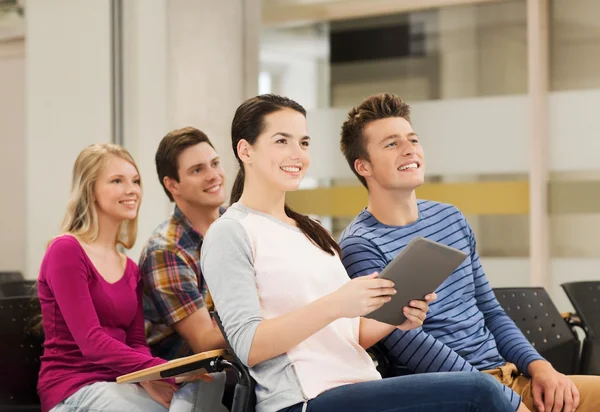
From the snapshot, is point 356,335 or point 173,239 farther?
point 173,239

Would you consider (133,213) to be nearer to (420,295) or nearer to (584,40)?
(420,295)

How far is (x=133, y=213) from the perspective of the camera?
3.18 metres

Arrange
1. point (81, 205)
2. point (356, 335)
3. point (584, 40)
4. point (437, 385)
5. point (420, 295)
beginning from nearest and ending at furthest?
point (437, 385) < point (420, 295) < point (356, 335) < point (81, 205) < point (584, 40)

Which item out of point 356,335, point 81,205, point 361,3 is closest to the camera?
point 356,335

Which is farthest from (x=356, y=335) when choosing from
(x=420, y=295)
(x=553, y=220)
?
(x=553, y=220)

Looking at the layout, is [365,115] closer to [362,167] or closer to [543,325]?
[362,167]

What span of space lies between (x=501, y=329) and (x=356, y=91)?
11.6 ft

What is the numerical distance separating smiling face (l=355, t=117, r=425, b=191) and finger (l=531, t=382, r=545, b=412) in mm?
747

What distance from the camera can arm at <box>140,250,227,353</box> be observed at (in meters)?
3.03

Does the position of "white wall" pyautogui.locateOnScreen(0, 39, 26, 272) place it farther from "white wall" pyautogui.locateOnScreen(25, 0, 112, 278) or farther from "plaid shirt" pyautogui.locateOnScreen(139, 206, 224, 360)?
"plaid shirt" pyautogui.locateOnScreen(139, 206, 224, 360)

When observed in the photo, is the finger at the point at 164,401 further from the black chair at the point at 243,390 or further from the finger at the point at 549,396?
the finger at the point at 549,396

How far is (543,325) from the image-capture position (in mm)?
3490

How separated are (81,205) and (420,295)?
139cm

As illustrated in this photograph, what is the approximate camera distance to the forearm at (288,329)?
2.14m
